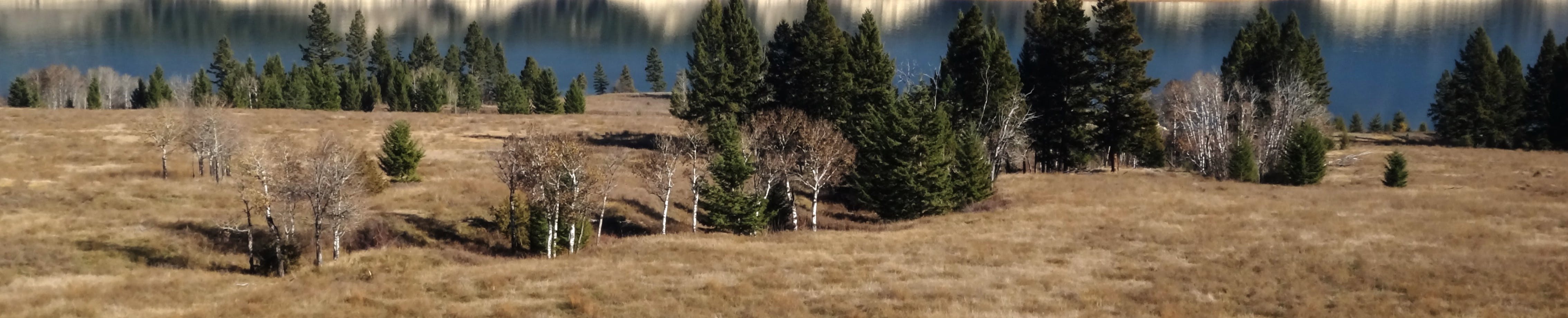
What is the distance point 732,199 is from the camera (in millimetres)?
39656

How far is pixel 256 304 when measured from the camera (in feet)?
78.3

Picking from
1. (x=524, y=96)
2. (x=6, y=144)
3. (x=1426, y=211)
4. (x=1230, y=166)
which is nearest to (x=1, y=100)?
(x=524, y=96)

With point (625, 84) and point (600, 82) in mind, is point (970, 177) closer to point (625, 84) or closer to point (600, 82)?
point (625, 84)

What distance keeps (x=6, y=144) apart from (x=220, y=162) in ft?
65.7

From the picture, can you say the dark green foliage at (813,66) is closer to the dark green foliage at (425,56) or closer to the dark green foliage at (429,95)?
the dark green foliage at (429,95)

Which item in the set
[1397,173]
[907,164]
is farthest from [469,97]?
[1397,173]

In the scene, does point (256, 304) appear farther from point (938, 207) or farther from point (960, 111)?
point (960, 111)

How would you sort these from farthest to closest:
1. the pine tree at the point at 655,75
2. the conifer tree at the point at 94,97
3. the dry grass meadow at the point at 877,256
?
the pine tree at the point at 655,75, the conifer tree at the point at 94,97, the dry grass meadow at the point at 877,256

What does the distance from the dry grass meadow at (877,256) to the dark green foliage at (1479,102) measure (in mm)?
24775

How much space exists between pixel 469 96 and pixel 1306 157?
271 ft

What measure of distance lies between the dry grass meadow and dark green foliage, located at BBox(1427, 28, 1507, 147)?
81.3ft

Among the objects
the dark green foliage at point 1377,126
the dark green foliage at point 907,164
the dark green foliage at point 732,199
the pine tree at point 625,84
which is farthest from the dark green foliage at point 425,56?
the dark green foliage at point 1377,126

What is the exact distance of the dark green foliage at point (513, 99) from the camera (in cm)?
10025

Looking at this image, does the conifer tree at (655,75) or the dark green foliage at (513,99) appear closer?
the dark green foliage at (513,99)
